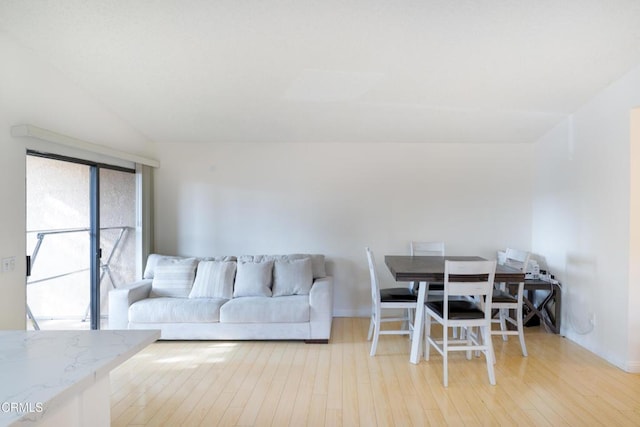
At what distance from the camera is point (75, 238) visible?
3555mm

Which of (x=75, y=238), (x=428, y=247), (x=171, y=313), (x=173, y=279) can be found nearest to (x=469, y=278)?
(x=428, y=247)

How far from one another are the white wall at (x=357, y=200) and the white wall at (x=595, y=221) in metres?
0.58

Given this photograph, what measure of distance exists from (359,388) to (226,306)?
64.3 inches

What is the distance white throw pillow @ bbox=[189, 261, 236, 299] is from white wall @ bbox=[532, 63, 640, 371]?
3641mm

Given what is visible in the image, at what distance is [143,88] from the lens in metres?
3.47

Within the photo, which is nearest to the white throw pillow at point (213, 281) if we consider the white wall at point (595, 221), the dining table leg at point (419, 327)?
the dining table leg at point (419, 327)

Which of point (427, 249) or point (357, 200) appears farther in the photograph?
point (357, 200)

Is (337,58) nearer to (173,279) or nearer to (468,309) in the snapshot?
(468,309)

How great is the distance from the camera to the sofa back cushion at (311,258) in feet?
14.3

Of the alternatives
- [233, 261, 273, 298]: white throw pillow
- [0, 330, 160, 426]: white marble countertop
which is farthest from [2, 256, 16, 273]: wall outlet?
[233, 261, 273, 298]: white throw pillow

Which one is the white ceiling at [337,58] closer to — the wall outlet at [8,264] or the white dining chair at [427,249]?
the white dining chair at [427,249]

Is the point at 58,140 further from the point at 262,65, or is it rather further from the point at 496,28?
the point at 496,28

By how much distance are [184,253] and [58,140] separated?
2.12 meters

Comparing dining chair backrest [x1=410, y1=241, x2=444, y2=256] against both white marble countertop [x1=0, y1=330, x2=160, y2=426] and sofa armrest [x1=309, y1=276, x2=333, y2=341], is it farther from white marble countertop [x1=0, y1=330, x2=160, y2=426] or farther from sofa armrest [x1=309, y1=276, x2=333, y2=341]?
white marble countertop [x1=0, y1=330, x2=160, y2=426]
